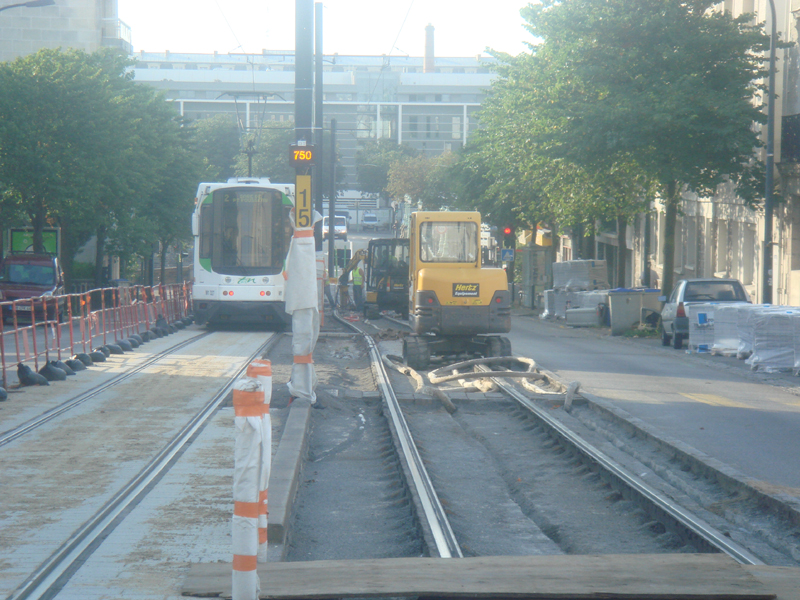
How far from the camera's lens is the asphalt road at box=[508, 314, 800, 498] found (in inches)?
348

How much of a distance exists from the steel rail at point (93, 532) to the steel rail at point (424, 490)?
6.65 feet

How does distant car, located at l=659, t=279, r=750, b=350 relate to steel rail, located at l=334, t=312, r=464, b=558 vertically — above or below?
above

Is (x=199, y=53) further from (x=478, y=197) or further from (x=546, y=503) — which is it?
(x=546, y=503)

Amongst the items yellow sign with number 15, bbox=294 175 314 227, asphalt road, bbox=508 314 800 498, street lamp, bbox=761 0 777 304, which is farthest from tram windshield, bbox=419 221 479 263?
street lamp, bbox=761 0 777 304

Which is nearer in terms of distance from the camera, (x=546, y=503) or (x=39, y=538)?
(x=39, y=538)

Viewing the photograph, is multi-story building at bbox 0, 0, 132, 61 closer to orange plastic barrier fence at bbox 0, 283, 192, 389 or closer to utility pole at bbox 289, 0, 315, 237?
orange plastic barrier fence at bbox 0, 283, 192, 389

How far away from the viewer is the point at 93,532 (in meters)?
5.70

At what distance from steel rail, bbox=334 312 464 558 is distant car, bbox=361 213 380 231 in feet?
301

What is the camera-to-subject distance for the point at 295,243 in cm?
1021

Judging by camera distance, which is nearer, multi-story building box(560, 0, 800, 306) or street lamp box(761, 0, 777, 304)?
street lamp box(761, 0, 777, 304)

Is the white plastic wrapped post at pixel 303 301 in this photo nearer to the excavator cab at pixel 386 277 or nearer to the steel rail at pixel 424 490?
the steel rail at pixel 424 490

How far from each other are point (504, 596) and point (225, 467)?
3.64 m

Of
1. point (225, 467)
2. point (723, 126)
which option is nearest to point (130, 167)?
point (723, 126)

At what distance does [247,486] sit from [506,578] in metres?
1.55
